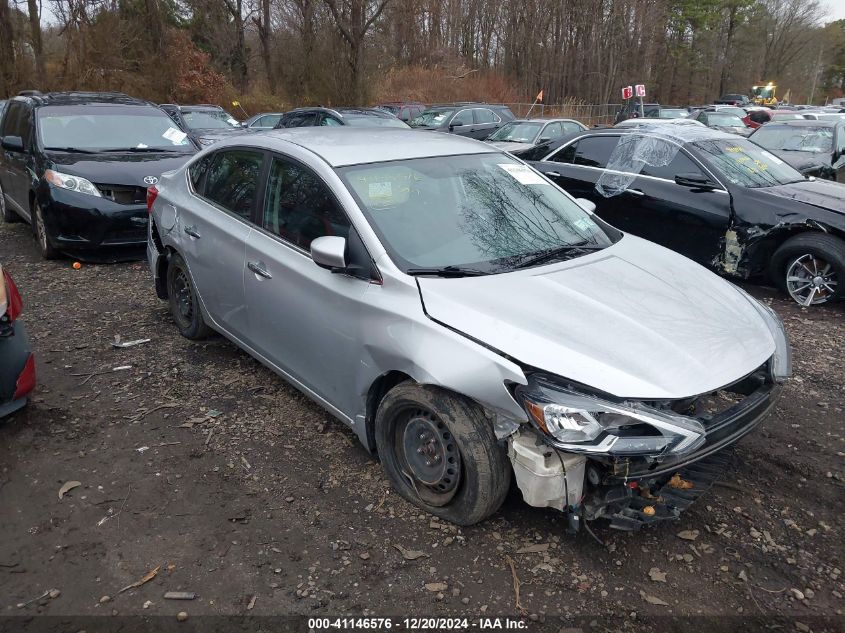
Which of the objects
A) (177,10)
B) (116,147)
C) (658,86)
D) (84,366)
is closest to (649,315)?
(84,366)

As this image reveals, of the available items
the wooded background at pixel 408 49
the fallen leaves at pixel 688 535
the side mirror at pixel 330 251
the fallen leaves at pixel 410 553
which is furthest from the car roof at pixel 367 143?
the wooded background at pixel 408 49

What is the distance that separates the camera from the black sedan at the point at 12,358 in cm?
376

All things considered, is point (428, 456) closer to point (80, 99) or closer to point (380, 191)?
point (380, 191)

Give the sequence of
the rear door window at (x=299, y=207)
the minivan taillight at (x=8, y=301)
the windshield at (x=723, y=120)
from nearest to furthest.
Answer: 1. the rear door window at (x=299, y=207)
2. the minivan taillight at (x=8, y=301)
3. the windshield at (x=723, y=120)

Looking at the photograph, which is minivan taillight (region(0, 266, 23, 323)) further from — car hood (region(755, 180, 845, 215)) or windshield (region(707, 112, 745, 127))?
windshield (region(707, 112, 745, 127))

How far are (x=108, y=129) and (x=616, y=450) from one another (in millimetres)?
7532

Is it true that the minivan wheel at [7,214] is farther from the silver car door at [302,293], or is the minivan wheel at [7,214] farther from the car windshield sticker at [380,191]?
the car windshield sticker at [380,191]

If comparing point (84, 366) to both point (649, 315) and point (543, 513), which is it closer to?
point (543, 513)

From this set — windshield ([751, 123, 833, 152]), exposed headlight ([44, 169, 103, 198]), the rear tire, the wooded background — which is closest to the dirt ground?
exposed headlight ([44, 169, 103, 198])

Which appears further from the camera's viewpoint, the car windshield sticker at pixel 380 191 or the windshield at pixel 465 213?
the car windshield sticker at pixel 380 191

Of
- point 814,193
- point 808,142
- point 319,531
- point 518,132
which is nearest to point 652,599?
point 319,531

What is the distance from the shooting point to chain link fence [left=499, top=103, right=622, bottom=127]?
3775cm

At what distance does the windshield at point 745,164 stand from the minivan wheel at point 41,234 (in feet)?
23.6

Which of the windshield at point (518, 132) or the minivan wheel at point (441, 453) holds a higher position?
the windshield at point (518, 132)
